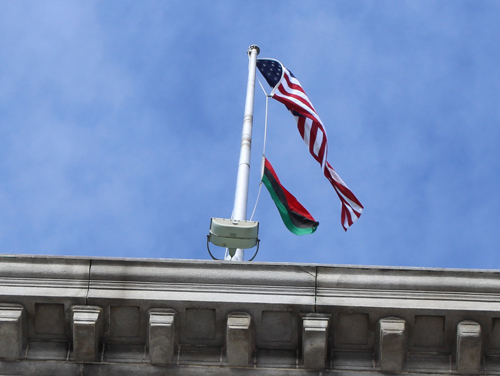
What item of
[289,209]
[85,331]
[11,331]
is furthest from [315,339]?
[289,209]

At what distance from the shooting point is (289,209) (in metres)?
18.0

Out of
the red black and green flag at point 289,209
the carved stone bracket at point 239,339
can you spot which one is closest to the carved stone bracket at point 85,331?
the carved stone bracket at point 239,339

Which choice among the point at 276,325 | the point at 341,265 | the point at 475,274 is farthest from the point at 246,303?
the point at 475,274

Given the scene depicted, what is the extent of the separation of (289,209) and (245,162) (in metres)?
1.29

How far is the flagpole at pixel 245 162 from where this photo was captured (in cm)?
1661

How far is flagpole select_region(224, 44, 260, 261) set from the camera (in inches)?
654

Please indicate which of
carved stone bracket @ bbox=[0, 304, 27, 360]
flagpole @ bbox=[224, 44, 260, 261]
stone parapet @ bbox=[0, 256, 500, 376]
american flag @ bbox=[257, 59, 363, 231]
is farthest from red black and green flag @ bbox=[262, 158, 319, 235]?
carved stone bracket @ bbox=[0, 304, 27, 360]

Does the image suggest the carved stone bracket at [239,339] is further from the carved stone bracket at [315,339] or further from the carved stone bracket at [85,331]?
the carved stone bracket at [85,331]

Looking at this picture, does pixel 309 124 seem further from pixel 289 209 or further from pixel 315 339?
pixel 315 339

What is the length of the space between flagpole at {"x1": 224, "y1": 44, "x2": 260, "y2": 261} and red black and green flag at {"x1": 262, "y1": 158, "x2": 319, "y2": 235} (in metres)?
0.55

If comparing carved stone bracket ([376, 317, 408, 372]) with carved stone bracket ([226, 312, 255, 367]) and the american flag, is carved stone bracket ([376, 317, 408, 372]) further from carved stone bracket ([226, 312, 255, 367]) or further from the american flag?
the american flag

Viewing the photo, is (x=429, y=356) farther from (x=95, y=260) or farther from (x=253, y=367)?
(x=95, y=260)

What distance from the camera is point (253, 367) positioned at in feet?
42.7

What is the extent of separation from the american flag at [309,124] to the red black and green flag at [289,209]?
1.39 meters
